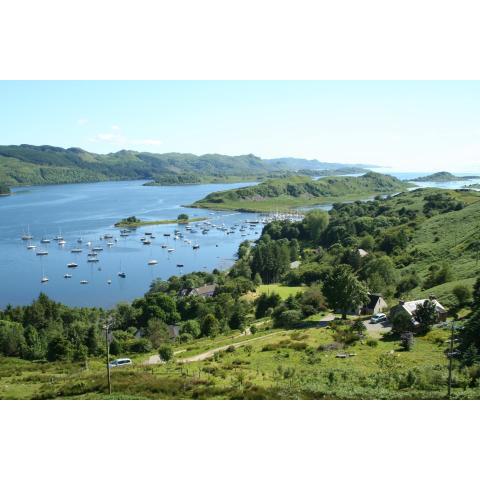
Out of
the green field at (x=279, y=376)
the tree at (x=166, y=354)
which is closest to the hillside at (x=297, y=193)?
the tree at (x=166, y=354)

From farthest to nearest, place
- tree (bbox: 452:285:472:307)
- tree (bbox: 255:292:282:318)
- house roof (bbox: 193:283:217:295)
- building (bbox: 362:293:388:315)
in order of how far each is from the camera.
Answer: house roof (bbox: 193:283:217:295) < tree (bbox: 255:292:282:318) < building (bbox: 362:293:388:315) < tree (bbox: 452:285:472:307)

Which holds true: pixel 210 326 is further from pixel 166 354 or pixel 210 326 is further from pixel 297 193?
pixel 297 193

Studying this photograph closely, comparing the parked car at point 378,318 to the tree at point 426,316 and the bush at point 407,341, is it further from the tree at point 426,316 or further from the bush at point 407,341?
the bush at point 407,341

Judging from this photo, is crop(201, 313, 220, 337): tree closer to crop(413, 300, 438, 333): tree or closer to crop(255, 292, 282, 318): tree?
crop(255, 292, 282, 318): tree

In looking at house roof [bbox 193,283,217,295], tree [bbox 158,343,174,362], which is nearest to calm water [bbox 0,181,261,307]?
house roof [bbox 193,283,217,295]

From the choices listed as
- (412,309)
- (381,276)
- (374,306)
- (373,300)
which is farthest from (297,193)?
(412,309)

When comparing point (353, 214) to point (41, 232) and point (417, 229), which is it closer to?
point (417, 229)
